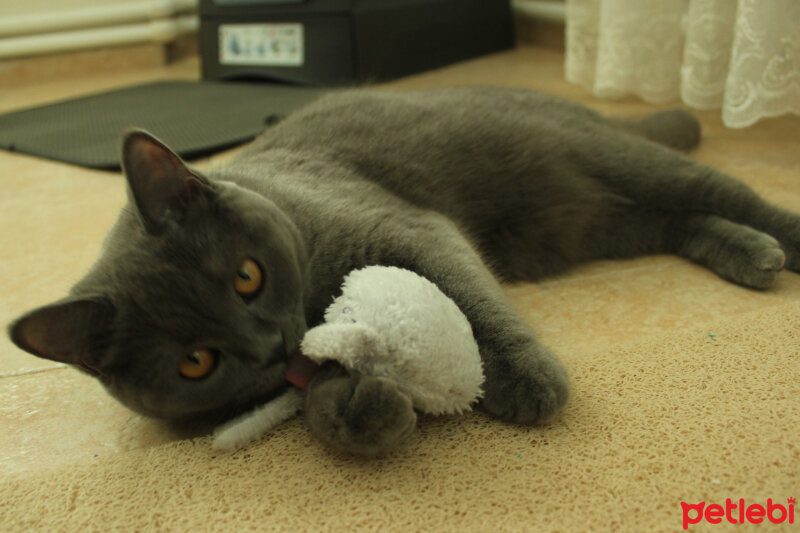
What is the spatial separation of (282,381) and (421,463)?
0.23 m

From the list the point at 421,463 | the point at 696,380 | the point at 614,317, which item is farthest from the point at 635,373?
the point at 421,463

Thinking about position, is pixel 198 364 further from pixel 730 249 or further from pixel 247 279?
pixel 730 249

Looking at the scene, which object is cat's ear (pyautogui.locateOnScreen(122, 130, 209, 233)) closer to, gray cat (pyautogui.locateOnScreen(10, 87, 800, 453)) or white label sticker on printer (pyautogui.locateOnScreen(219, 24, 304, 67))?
gray cat (pyautogui.locateOnScreen(10, 87, 800, 453))

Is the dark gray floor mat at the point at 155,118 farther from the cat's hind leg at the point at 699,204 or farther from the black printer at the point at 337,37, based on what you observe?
the cat's hind leg at the point at 699,204

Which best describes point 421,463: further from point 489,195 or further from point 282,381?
point 489,195

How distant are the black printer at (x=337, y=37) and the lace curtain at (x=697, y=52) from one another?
874mm

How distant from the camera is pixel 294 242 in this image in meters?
0.94

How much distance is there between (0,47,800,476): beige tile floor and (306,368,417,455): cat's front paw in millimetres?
278

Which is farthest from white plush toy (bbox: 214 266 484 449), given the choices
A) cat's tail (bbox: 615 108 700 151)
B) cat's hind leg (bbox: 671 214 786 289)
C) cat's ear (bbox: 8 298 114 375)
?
cat's tail (bbox: 615 108 700 151)

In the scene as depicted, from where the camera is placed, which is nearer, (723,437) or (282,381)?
(723,437)

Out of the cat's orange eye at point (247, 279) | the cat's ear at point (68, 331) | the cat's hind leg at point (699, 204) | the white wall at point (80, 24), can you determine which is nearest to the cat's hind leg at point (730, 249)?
the cat's hind leg at point (699, 204)

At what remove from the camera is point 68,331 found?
0.78m

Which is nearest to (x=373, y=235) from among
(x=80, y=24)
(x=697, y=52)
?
(x=697, y=52)

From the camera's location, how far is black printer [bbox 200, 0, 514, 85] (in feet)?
8.95
